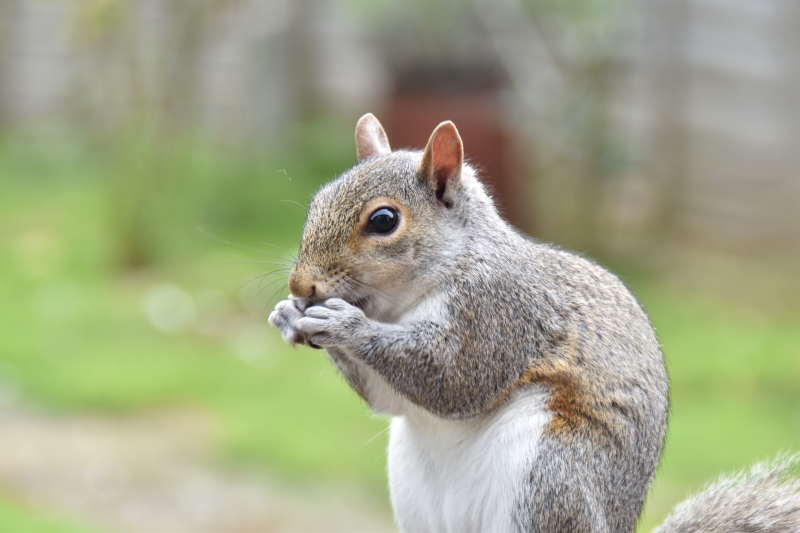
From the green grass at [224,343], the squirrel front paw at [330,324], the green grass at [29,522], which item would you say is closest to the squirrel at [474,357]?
the squirrel front paw at [330,324]

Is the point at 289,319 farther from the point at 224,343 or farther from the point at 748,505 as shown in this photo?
the point at 224,343

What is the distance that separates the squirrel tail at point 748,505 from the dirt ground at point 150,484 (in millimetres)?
2255

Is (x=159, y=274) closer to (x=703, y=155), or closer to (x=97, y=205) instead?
(x=97, y=205)

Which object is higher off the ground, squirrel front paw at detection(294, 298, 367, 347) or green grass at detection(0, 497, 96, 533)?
green grass at detection(0, 497, 96, 533)

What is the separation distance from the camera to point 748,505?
2314 millimetres

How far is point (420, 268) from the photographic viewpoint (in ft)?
7.29

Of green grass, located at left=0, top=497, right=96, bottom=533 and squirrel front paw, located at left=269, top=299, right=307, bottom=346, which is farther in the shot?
green grass, located at left=0, top=497, right=96, bottom=533

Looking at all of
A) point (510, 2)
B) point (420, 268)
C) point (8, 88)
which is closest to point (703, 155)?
point (510, 2)

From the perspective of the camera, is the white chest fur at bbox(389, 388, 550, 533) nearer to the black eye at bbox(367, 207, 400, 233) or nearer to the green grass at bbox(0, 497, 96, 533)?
the black eye at bbox(367, 207, 400, 233)

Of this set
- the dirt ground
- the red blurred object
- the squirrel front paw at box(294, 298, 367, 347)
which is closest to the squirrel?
the squirrel front paw at box(294, 298, 367, 347)

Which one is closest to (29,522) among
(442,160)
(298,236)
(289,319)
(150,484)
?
(150,484)

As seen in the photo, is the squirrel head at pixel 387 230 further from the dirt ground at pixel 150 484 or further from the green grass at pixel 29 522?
the dirt ground at pixel 150 484

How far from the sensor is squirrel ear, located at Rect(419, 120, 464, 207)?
2164mm

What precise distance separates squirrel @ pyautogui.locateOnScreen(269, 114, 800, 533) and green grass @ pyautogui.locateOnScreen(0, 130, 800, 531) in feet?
5.49
